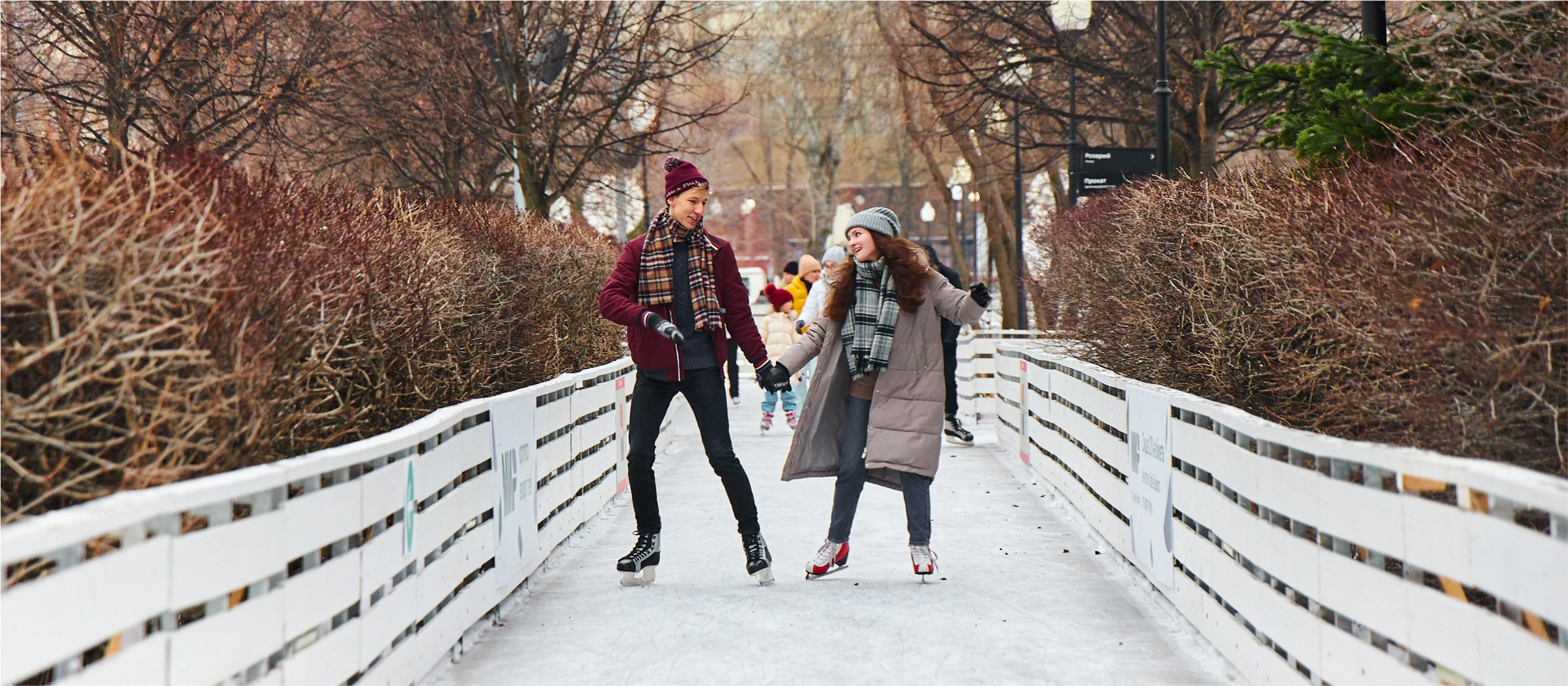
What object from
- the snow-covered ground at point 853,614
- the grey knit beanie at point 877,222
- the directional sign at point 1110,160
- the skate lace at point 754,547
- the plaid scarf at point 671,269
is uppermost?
the directional sign at point 1110,160

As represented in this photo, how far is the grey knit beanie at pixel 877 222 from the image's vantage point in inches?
279

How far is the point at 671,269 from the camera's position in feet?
22.6

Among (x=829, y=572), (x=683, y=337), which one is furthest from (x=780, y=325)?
(x=683, y=337)

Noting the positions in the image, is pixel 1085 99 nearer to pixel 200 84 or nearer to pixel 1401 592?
pixel 200 84

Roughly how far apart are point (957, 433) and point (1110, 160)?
341 cm

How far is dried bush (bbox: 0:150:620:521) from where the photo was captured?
3545 mm

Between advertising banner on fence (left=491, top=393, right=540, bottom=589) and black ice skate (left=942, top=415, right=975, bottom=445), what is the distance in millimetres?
7190

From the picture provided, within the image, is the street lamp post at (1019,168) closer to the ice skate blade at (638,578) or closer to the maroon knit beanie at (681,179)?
the maroon knit beanie at (681,179)

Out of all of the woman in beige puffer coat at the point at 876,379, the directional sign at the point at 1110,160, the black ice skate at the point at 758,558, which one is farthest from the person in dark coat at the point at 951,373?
the black ice skate at the point at 758,558

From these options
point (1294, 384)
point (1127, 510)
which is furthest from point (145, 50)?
point (1294, 384)

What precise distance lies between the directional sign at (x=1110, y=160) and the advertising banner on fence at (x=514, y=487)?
30.0 ft

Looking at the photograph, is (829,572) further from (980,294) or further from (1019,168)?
(1019,168)

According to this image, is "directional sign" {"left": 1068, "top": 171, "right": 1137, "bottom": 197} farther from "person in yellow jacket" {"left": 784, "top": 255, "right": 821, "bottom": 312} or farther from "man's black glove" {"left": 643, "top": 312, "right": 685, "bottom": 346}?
"man's black glove" {"left": 643, "top": 312, "right": 685, "bottom": 346}

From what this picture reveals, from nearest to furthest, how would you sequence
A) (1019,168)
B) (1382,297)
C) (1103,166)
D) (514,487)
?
(1382,297) < (514,487) < (1103,166) < (1019,168)
